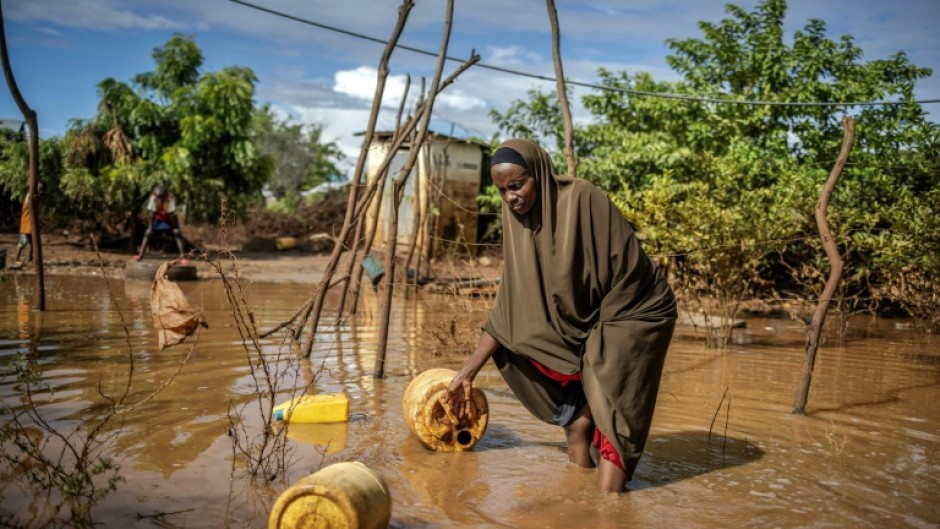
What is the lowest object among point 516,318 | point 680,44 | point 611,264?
point 516,318

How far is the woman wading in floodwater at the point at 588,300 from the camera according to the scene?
3902 millimetres

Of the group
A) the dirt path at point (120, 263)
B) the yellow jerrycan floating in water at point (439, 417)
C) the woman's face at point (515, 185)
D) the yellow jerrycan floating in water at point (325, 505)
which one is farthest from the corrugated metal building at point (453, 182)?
the yellow jerrycan floating in water at point (325, 505)

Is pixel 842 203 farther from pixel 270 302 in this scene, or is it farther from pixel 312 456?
pixel 312 456

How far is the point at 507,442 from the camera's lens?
195 inches

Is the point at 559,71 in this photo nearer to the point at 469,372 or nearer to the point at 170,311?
the point at 469,372

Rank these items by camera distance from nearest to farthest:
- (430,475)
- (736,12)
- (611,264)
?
(611,264), (430,475), (736,12)

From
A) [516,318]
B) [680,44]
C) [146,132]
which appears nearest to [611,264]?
[516,318]

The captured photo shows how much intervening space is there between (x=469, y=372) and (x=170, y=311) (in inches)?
73.8

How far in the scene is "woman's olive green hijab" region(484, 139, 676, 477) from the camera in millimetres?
3904

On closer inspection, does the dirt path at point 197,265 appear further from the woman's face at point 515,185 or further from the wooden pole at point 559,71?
the woman's face at point 515,185

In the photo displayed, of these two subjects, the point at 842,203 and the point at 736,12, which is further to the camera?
the point at 736,12

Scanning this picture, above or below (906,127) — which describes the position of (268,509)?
below

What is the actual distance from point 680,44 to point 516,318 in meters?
10.5

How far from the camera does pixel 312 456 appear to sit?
14.7ft
